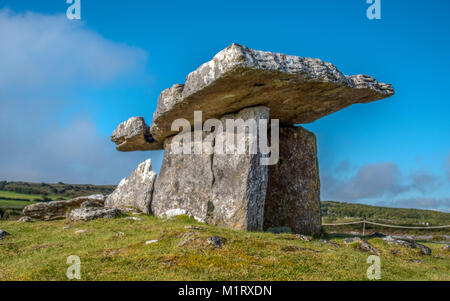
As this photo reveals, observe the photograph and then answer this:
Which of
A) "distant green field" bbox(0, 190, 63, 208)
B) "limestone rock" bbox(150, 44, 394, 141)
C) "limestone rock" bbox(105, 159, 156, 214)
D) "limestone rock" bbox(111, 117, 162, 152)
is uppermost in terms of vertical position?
"limestone rock" bbox(150, 44, 394, 141)

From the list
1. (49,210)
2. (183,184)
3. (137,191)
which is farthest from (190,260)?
(49,210)

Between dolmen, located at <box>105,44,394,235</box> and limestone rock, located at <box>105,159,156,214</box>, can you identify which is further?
limestone rock, located at <box>105,159,156,214</box>

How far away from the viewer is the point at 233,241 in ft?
29.0

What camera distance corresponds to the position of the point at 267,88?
11.6m

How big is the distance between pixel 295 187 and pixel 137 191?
7052mm

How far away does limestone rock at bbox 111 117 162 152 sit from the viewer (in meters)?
17.4

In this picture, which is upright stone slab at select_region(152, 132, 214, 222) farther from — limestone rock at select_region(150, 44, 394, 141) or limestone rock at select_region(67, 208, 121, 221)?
limestone rock at select_region(67, 208, 121, 221)

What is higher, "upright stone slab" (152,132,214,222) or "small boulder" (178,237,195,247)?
"upright stone slab" (152,132,214,222)

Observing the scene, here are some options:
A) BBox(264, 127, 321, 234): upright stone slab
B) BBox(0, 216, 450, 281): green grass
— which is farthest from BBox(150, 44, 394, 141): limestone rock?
BBox(0, 216, 450, 281): green grass

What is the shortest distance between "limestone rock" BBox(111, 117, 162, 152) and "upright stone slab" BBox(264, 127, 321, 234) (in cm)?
602

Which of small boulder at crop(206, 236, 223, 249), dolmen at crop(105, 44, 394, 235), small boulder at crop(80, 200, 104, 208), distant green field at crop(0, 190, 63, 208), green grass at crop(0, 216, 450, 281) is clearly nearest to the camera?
green grass at crop(0, 216, 450, 281)

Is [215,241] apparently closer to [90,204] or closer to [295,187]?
[295,187]
